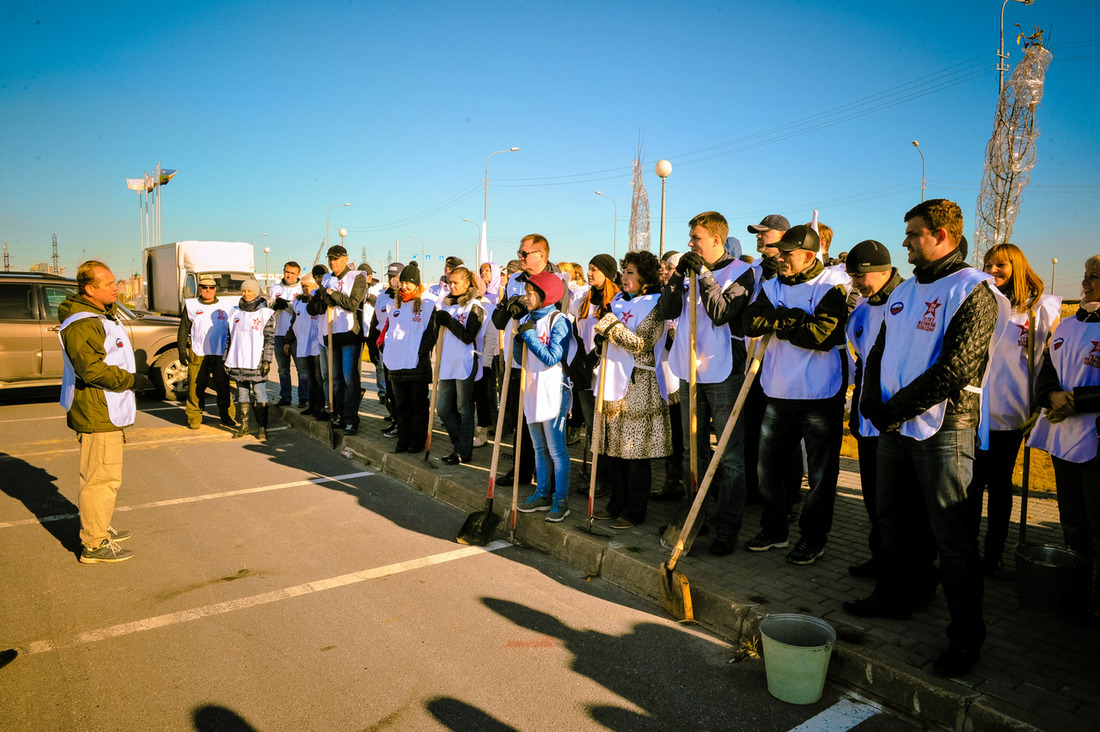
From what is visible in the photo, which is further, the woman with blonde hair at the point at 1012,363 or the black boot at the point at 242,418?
the black boot at the point at 242,418

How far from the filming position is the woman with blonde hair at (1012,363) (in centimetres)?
433

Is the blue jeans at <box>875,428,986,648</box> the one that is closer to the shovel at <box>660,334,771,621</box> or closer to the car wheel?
the shovel at <box>660,334,771,621</box>

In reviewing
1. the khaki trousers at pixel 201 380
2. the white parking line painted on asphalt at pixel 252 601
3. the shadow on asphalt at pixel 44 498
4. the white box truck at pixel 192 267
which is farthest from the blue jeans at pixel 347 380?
the white box truck at pixel 192 267

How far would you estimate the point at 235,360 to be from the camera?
9.28m

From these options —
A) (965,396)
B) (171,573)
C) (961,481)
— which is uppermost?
(965,396)

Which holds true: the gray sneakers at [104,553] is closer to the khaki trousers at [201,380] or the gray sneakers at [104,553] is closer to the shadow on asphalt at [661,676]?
the shadow on asphalt at [661,676]

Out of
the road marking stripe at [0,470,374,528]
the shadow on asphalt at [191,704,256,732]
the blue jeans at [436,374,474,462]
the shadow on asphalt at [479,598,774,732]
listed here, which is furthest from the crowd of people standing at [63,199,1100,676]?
the shadow on asphalt at [191,704,256,732]

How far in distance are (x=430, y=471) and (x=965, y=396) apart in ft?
16.4

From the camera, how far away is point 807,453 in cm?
461

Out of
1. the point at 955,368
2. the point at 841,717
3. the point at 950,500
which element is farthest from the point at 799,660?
the point at 955,368

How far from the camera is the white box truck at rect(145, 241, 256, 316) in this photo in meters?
18.5

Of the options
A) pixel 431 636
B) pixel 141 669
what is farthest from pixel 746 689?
pixel 141 669

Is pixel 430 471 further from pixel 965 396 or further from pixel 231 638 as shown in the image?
pixel 965 396

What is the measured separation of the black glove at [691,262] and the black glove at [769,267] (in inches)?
19.1
